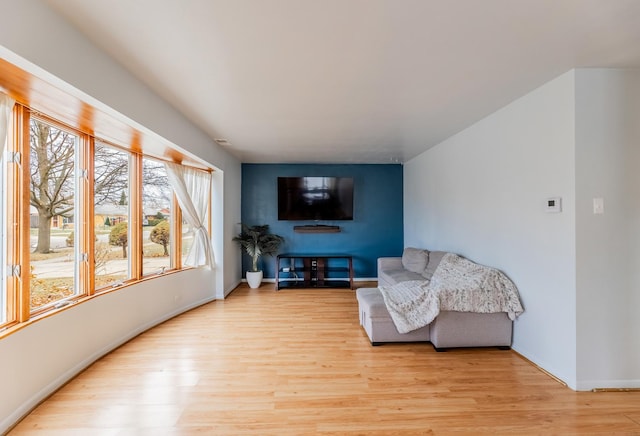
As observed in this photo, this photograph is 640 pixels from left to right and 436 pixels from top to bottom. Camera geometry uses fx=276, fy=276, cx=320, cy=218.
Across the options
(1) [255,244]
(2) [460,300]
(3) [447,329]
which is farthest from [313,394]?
(1) [255,244]

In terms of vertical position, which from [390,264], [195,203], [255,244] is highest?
[195,203]

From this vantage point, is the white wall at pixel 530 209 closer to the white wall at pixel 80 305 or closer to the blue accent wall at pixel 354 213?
the blue accent wall at pixel 354 213

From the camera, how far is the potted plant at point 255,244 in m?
5.36

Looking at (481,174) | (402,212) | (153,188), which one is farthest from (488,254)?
(153,188)

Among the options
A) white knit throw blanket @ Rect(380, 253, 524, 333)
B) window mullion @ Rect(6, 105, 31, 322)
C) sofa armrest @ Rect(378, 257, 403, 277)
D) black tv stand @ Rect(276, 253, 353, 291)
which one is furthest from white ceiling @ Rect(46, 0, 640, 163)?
black tv stand @ Rect(276, 253, 353, 291)

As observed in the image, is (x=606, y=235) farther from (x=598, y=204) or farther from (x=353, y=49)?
(x=353, y=49)

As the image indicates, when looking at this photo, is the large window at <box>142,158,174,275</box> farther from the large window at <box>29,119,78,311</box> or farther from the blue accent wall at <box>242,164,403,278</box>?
the blue accent wall at <box>242,164,403,278</box>

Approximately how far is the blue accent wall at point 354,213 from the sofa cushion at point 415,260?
1.13m

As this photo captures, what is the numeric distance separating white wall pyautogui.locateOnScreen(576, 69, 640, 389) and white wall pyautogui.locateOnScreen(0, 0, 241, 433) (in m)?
3.56

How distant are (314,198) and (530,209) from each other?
12.3ft

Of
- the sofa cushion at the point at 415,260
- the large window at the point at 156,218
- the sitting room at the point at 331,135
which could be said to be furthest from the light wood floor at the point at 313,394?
the sofa cushion at the point at 415,260

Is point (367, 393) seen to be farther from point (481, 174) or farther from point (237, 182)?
point (237, 182)

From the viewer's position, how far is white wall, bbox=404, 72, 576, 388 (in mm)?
2227

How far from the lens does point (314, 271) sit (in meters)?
5.67
